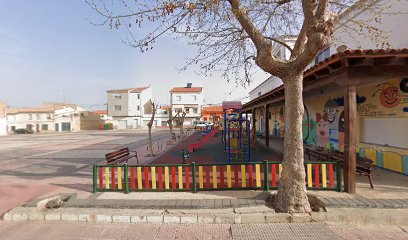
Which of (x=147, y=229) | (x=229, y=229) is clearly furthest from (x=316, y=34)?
(x=147, y=229)

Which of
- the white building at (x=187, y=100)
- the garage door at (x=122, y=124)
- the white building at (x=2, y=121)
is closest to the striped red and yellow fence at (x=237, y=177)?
the white building at (x=2, y=121)

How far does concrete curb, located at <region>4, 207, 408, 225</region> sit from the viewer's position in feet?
14.2

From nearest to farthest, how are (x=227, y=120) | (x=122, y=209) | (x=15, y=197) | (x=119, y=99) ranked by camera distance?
→ (x=122, y=209) → (x=15, y=197) → (x=227, y=120) → (x=119, y=99)

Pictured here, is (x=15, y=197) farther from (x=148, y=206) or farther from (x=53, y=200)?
(x=148, y=206)

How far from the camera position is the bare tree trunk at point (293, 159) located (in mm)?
4555

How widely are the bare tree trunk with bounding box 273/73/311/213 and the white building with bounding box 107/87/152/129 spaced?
52.5 metres

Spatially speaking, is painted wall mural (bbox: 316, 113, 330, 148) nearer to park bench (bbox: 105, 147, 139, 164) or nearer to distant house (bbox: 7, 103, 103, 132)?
park bench (bbox: 105, 147, 139, 164)

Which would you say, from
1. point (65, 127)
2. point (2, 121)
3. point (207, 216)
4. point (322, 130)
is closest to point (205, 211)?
point (207, 216)

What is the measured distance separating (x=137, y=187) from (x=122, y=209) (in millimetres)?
1233

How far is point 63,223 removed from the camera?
4.56 m

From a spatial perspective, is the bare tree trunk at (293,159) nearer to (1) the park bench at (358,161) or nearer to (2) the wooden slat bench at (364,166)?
(1) the park bench at (358,161)

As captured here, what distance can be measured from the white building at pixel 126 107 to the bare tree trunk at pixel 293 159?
52.5 metres

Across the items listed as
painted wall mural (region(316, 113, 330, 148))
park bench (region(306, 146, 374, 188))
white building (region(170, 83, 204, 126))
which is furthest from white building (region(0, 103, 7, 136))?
park bench (region(306, 146, 374, 188))

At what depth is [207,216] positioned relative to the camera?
14.8ft
